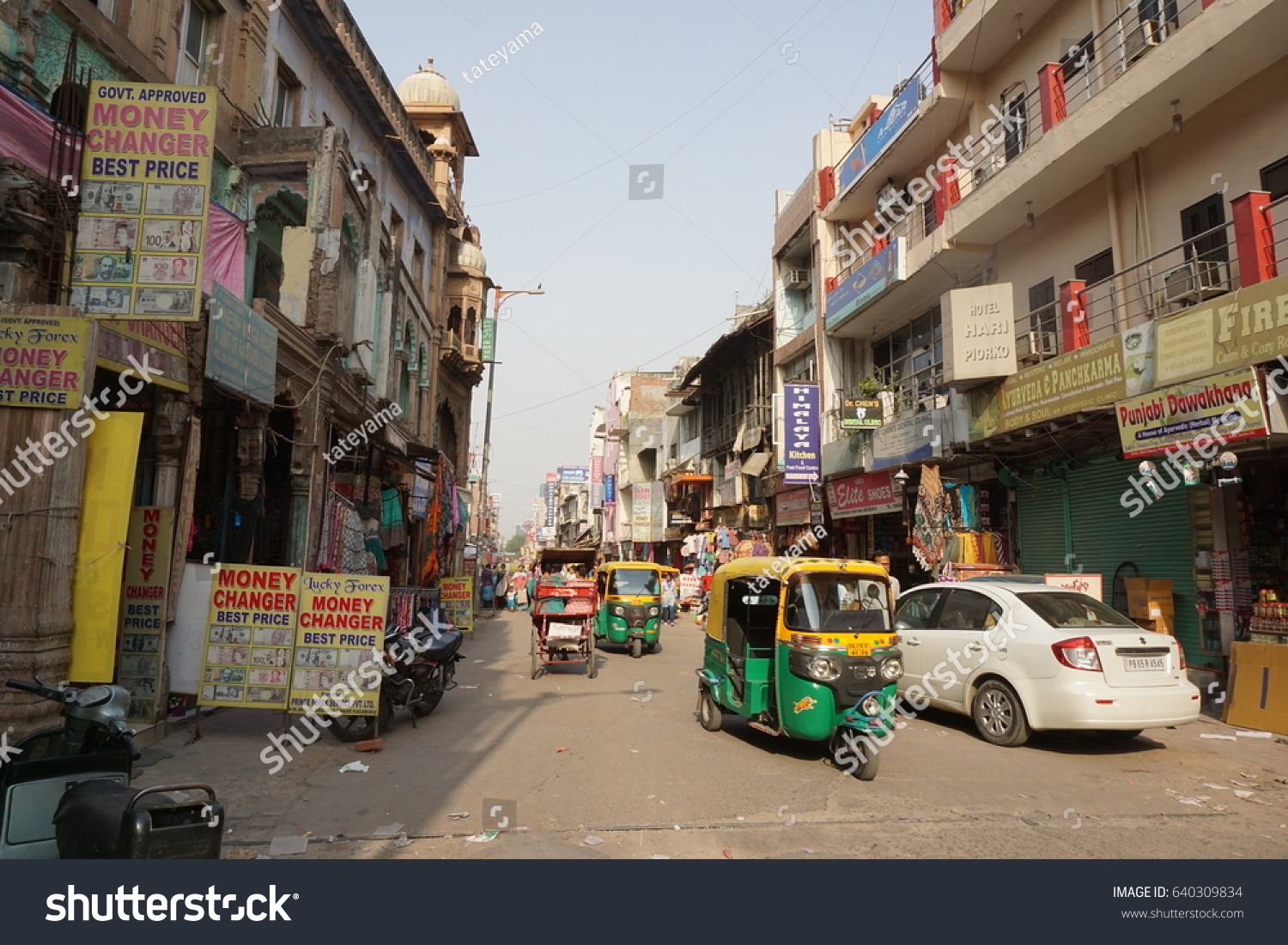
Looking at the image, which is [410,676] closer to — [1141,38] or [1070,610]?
[1070,610]

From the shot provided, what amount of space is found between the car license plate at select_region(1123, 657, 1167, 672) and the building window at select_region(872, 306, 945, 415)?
1055 centimetres

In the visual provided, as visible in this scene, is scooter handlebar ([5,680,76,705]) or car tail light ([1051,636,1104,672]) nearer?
scooter handlebar ([5,680,76,705])

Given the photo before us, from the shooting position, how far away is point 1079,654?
7434mm

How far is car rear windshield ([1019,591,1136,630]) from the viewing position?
26.0 ft

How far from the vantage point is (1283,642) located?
29.2ft

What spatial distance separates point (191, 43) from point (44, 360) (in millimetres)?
7137

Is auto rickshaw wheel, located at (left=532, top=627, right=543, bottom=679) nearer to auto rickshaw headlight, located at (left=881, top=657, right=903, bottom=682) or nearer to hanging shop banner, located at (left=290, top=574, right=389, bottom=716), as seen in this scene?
hanging shop banner, located at (left=290, top=574, right=389, bottom=716)

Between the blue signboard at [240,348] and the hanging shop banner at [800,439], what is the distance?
14.3 meters

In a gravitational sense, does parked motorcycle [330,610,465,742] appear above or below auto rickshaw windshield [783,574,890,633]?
below

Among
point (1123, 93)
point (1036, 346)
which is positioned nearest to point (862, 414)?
point (1036, 346)

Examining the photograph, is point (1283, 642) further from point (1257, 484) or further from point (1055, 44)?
point (1055, 44)

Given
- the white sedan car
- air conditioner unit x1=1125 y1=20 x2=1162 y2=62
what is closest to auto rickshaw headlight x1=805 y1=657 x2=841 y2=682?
the white sedan car

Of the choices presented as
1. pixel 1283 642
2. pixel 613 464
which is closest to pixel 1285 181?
pixel 1283 642

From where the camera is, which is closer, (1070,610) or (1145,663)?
(1145,663)
